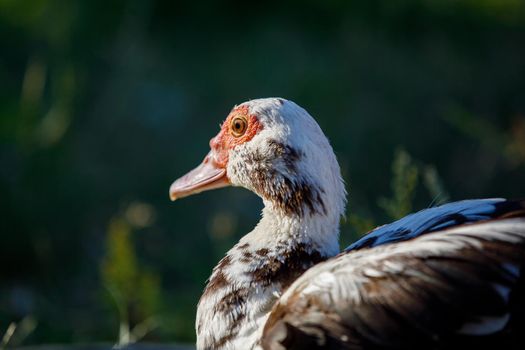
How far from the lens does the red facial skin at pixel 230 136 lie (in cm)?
342

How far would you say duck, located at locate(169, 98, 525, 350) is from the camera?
112 inches

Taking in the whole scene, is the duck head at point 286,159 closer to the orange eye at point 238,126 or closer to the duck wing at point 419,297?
the orange eye at point 238,126

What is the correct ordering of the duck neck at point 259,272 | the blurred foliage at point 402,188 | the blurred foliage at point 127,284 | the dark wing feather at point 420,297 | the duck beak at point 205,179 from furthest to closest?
the blurred foliage at point 127,284
the blurred foliage at point 402,188
the duck beak at point 205,179
the duck neck at point 259,272
the dark wing feather at point 420,297

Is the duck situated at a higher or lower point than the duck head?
lower

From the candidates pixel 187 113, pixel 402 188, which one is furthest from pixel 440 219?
pixel 187 113

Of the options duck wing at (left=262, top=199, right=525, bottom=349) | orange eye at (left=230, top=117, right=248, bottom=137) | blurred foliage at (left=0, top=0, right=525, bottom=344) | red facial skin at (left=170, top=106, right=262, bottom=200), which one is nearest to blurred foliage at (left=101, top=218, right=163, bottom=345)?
blurred foliage at (left=0, top=0, right=525, bottom=344)

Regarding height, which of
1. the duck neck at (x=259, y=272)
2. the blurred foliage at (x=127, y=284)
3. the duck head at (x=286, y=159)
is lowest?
the blurred foliage at (x=127, y=284)

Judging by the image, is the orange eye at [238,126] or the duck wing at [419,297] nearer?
the duck wing at [419,297]

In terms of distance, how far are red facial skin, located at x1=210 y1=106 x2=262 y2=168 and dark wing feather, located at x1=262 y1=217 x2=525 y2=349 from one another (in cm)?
61

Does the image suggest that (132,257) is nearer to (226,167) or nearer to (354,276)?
(226,167)

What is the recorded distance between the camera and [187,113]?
289 inches

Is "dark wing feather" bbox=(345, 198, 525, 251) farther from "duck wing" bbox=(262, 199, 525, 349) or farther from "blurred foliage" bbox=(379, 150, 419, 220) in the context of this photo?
"blurred foliage" bbox=(379, 150, 419, 220)

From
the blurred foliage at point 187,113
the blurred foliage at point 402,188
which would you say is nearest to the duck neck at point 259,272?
the blurred foliage at point 402,188

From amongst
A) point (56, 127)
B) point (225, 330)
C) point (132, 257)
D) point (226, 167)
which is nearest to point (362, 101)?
point (56, 127)
